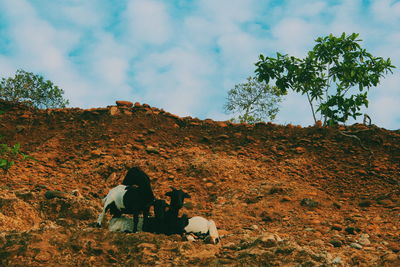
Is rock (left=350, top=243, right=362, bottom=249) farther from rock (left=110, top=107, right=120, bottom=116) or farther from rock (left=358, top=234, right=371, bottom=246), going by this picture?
rock (left=110, top=107, right=120, bottom=116)

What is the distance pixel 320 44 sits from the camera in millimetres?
11273

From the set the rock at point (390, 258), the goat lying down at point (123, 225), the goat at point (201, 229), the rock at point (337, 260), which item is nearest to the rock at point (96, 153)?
the goat lying down at point (123, 225)

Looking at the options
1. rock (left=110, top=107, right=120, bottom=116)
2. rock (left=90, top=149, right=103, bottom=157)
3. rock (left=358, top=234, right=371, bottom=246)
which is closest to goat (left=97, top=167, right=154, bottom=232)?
rock (left=358, top=234, right=371, bottom=246)

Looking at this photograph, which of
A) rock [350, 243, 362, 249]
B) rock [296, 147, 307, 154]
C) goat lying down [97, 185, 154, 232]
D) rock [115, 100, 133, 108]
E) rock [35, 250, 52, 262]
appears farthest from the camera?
rock [115, 100, 133, 108]

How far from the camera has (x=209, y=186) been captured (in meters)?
7.12

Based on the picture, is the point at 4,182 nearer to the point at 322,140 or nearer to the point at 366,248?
the point at 366,248

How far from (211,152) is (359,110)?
5.21 meters

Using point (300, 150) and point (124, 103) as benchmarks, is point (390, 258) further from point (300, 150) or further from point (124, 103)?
point (124, 103)

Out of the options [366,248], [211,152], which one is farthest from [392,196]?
[211,152]

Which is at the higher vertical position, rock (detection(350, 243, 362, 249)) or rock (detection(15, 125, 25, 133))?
rock (detection(15, 125, 25, 133))

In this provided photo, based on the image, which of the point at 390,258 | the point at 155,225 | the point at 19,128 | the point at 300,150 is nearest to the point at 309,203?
the point at 390,258

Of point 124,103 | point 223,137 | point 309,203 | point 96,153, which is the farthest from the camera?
point 124,103

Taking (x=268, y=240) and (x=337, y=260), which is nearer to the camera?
(x=337, y=260)

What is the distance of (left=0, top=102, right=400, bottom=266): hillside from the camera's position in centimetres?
382
